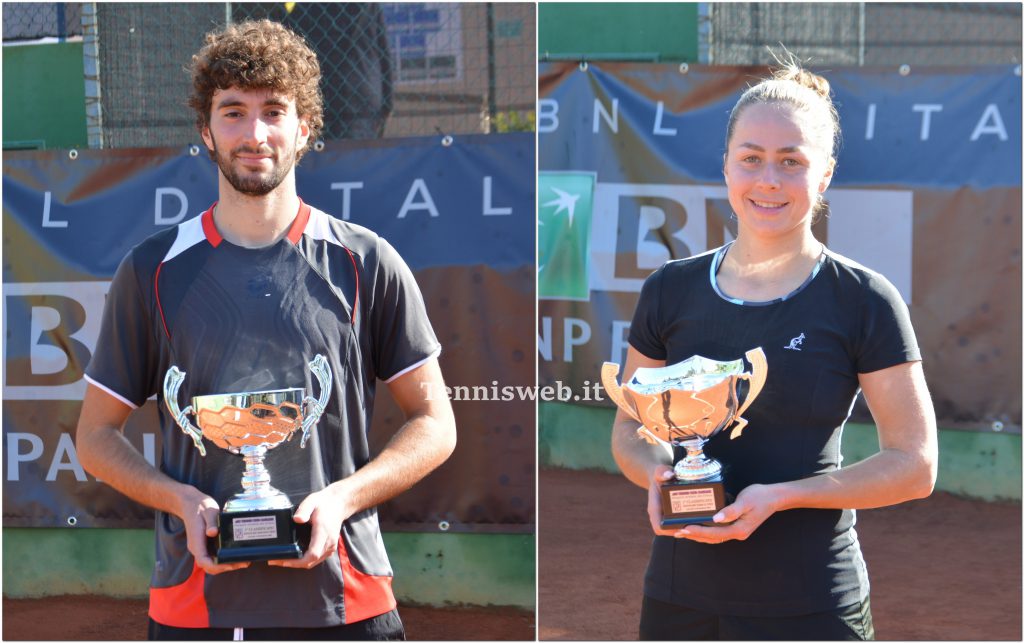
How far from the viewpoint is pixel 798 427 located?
1930mm

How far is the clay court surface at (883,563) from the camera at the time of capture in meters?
4.34

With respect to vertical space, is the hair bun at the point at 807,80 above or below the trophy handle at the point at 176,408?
above

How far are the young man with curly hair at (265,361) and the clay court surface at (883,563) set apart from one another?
2.28 meters

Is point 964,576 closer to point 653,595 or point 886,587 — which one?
point 886,587

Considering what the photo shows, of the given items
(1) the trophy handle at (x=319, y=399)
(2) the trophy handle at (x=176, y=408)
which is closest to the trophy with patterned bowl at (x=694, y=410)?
(1) the trophy handle at (x=319, y=399)

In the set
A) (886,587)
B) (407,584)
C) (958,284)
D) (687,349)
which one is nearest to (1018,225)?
(958,284)

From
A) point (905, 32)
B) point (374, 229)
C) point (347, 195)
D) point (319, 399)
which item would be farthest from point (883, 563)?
point (905, 32)

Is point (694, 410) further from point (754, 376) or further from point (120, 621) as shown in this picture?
point (120, 621)

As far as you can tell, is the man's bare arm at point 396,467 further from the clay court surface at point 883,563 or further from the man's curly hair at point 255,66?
the clay court surface at point 883,563

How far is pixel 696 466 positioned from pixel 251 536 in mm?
822

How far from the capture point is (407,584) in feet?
14.5

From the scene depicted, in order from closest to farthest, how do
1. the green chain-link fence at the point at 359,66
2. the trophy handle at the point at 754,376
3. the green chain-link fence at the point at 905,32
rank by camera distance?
1. the trophy handle at the point at 754,376
2. the green chain-link fence at the point at 359,66
3. the green chain-link fence at the point at 905,32
